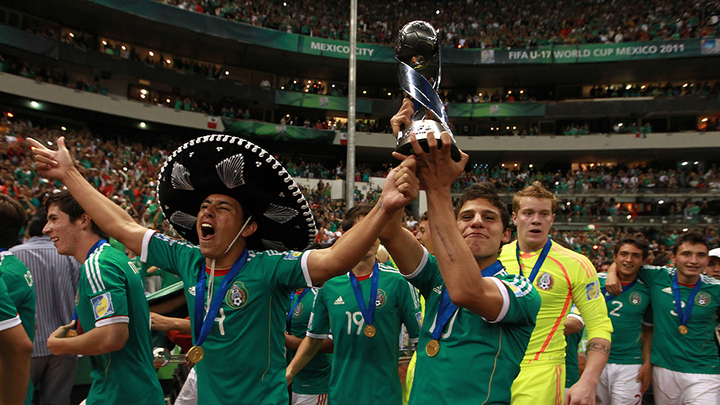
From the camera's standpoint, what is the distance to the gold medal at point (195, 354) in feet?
7.54

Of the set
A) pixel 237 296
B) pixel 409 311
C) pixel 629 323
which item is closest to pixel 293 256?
pixel 237 296

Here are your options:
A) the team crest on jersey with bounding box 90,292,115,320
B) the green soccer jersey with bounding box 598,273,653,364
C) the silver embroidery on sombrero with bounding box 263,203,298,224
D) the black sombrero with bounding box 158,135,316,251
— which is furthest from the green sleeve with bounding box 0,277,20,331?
the green soccer jersey with bounding box 598,273,653,364

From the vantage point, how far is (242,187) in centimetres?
243

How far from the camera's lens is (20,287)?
3.02m

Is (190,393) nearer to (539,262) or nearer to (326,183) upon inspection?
(539,262)

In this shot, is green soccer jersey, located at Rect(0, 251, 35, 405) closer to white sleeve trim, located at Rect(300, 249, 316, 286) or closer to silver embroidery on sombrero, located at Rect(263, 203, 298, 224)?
silver embroidery on sombrero, located at Rect(263, 203, 298, 224)

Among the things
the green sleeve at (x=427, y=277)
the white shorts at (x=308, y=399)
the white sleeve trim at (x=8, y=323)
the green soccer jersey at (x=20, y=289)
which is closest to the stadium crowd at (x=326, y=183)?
the white shorts at (x=308, y=399)

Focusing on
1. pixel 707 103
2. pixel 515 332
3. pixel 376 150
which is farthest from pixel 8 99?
pixel 707 103

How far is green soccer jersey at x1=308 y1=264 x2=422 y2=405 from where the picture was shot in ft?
11.0

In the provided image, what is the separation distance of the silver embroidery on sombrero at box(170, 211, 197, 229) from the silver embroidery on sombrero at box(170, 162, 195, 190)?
228mm

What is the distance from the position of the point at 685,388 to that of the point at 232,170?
5.37 m

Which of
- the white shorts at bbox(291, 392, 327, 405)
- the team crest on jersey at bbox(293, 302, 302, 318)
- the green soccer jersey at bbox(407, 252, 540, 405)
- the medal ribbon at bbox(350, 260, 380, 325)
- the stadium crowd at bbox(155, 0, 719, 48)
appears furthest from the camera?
the stadium crowd at bbox(155, 0, 719, 48)

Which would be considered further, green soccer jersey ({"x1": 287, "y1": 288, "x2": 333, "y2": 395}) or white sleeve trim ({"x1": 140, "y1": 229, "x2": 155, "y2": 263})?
green soccer jersey ({"x1": 287, "y1": 288, "x2": 333, "y2": 395})

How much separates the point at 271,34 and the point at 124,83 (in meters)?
9.95
